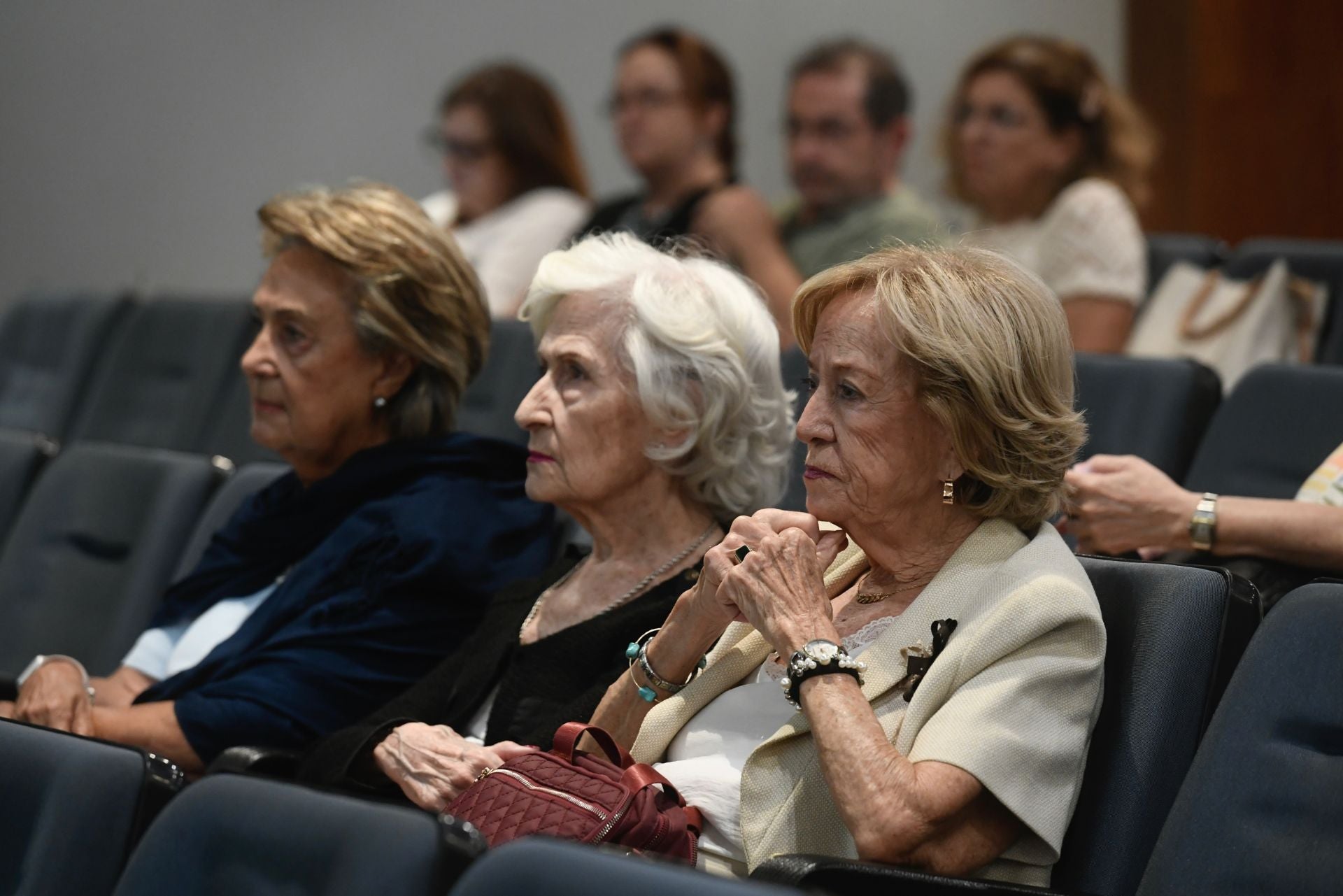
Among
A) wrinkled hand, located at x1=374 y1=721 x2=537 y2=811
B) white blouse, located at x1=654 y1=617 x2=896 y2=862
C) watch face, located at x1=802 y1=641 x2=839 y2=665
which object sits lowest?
wrinkled hand, located at x1=374 y1=721 x2=537 y2=811

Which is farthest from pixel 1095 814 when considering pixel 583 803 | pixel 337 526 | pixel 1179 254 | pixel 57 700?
pixel 1179 254

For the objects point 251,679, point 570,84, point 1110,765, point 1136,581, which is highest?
point 570,84

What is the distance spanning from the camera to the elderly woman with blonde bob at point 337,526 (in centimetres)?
241

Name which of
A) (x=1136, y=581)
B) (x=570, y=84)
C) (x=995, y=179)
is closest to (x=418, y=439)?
(x=1136, y=581)

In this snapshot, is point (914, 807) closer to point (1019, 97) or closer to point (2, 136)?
point (1019, 97)

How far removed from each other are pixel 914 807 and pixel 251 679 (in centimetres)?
119

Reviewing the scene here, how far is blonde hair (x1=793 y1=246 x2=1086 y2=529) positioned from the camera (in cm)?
174

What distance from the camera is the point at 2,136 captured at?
20.4ft

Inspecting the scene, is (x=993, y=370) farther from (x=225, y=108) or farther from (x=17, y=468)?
(x=225, y=108)

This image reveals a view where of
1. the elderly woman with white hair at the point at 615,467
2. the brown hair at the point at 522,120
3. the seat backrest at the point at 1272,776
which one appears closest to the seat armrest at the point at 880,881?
the seat backrest at the point at 1272,776

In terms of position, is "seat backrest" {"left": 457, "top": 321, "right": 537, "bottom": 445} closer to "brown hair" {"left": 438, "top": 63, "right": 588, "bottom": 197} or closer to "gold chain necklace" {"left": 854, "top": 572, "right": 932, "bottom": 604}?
"gold chain necklace" {"left": 854, "top": 572, "right": 932, "bottom": 604}

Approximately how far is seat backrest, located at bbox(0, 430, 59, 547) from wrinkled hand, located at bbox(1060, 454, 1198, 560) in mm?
2191

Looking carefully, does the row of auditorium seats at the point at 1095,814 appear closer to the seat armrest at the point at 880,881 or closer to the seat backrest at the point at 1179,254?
the seat armrest at the point at 880,881

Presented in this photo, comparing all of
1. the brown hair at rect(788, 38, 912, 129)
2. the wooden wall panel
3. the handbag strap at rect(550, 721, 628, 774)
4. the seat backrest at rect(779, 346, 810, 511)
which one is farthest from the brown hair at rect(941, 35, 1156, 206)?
the handbag strap at rect(550, 721, 628, 774)
